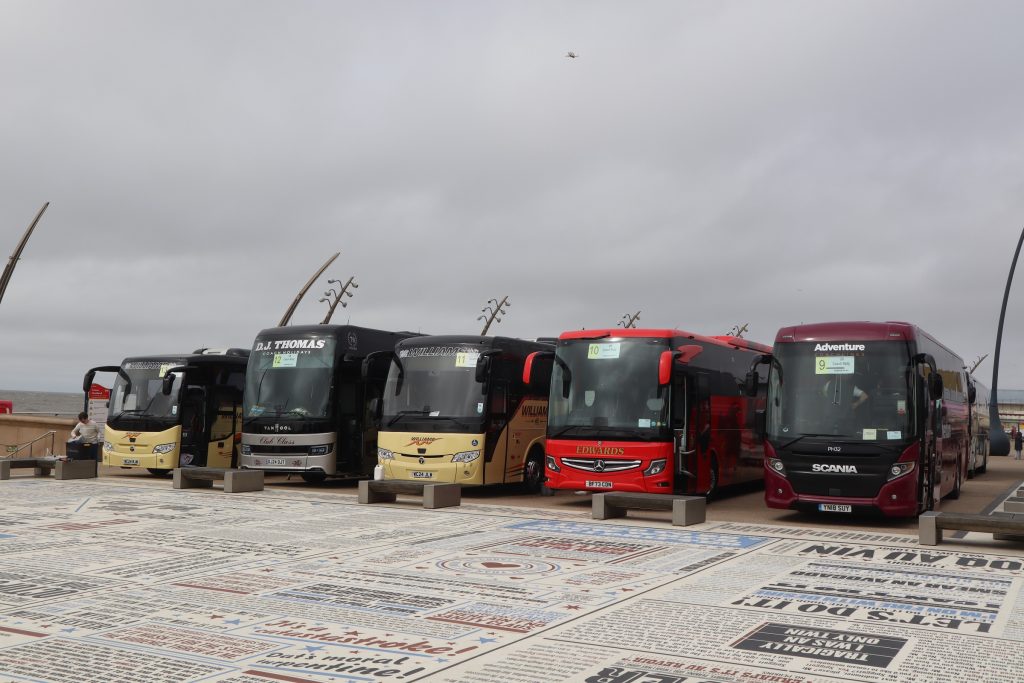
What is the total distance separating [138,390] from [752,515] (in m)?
14.8

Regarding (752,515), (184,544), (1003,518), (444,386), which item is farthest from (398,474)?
(1003,518)

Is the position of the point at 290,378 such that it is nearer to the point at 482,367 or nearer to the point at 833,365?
the point at 482,367

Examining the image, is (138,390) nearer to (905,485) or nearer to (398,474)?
(398,474)

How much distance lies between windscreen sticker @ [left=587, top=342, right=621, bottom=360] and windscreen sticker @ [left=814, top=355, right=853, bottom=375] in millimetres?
3509

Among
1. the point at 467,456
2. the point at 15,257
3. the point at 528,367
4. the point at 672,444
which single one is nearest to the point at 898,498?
the point at 672,444

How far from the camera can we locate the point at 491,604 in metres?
8.45

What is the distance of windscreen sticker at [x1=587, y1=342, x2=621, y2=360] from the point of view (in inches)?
702

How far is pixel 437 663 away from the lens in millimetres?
6422

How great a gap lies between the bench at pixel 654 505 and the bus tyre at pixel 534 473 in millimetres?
5171

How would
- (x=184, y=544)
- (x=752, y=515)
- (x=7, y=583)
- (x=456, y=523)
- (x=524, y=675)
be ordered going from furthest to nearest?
(x=752, y=515), (x=456, y=523), (x=184, y=544), (x=7, y=583), (x=524, y=675)

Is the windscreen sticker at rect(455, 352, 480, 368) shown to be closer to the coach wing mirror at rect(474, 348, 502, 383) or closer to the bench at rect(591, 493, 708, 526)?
the coach wing mirror at rect(474, 348, 502, 383)

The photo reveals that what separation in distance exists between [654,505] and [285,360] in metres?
10.4

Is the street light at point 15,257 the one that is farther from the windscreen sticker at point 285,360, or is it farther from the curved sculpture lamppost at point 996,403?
the curved sculpture lamppost at point 996,403

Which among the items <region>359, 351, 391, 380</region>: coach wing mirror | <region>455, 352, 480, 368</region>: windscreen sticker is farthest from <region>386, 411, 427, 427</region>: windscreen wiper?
<region>455, 352, 480, 368</region>: windscreen sticker
